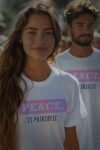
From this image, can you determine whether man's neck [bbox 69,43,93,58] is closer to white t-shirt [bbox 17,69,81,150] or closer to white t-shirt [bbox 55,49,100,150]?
white t-shirt [bbox 55,49,100,150]

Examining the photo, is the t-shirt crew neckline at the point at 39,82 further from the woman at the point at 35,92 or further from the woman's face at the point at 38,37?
the woman's face at the point at 38,37

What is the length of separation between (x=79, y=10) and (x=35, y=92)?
2.03 metres

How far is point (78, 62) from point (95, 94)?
33cm

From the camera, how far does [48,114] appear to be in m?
3.01

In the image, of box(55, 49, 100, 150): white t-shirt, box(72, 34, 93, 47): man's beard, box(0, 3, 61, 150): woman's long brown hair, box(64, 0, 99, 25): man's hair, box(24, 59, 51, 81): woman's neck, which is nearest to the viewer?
box(0, 3, 61, 150): woman's long brown hair

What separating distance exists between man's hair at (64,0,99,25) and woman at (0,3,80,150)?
70.4 inches

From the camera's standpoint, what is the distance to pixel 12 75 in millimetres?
3057

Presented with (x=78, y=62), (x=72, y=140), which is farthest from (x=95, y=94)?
(x=72, y=140)

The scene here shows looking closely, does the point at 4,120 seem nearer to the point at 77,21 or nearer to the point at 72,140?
the point at 72,140

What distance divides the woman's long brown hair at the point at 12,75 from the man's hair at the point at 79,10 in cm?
178

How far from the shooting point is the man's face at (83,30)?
4742 millimetres

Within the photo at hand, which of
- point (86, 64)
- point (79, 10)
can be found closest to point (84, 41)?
point (86, 64)

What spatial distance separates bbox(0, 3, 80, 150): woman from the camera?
9.80 feet

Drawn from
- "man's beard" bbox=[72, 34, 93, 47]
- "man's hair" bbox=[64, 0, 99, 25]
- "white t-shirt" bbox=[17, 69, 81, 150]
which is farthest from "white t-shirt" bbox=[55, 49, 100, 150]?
"white t-shirt" bbox=[17, 69, 81, 150]
